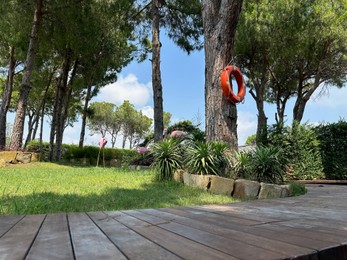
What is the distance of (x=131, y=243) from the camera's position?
1.25 m

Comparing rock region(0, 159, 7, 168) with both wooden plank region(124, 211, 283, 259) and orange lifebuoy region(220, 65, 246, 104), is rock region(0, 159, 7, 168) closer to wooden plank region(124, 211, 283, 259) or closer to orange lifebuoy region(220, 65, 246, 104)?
orange lifebuoy region(220, 65, 246, 104)

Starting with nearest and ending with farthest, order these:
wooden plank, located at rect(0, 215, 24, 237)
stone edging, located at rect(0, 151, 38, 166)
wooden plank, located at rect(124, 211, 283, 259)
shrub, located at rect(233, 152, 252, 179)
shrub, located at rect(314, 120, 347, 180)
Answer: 1. wooden plank, located at rect(124, 211, 283, 259)
2. wooden plank, located at rect(0, 215, 24, 237)
3. shrub, located at rect(233, 152, 252, 179)
4. shrub, located at rect(314, 120, 347, 180)
5. stone edging, located at rect(0, 151, 38, 166)

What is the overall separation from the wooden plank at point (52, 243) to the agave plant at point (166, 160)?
3.04m

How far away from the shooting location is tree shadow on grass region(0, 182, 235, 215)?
2.61m

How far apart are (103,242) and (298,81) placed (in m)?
14.6

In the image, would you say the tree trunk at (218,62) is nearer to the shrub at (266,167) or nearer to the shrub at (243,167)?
the shrub at (243,167)

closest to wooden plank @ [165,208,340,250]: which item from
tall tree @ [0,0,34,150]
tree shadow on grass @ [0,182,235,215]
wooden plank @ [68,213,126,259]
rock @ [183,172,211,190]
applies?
wooden plank @ [68,213,126,259]

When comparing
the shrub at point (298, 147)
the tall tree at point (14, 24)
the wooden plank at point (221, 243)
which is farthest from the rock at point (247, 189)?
the tall tree at point (14, 24)

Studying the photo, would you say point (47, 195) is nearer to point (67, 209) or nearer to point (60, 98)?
point (67, 209)

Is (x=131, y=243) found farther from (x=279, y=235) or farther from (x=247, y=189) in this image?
(x=247, y=189)

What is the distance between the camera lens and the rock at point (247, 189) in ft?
12.5

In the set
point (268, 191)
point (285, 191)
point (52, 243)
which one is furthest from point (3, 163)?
point (52, 243)

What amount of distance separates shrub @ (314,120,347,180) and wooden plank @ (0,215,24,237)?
281 inches

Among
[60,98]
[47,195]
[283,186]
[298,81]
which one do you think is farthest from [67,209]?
[298,81]
